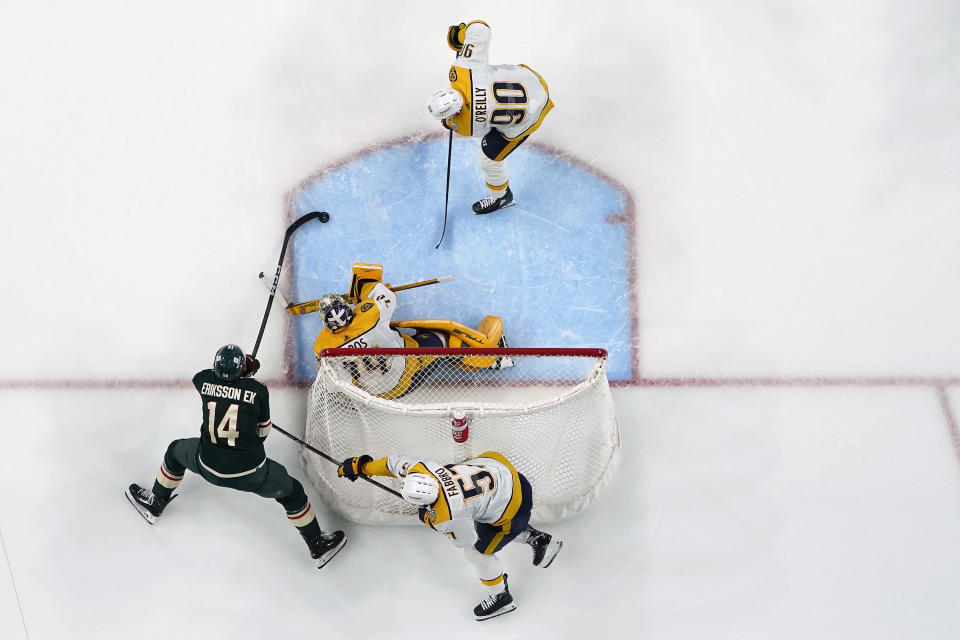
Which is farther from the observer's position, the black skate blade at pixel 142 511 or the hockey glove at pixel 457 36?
the black skate blade at pixel 142 511

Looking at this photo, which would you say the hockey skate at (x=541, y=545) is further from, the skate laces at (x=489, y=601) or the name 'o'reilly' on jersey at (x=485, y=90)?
the name 'o'reilly' on jersey at (x=485, y=90)

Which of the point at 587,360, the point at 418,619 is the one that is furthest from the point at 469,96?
the point at 418,619

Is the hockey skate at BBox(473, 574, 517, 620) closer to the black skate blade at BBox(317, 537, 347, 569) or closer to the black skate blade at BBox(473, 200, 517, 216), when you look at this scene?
the black skate blade at BBox(317, 537, 347, 569)

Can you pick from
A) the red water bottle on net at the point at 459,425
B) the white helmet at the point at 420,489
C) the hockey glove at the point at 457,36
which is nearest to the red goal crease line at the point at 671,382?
the red water bottle on net at the point at 459,425

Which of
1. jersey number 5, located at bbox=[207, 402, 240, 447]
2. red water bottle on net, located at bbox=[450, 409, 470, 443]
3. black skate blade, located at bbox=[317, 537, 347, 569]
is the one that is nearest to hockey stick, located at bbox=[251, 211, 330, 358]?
jersey number 5, located at bbox=[207, 402, 240, 447]

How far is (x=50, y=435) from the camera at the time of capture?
13.4 ft

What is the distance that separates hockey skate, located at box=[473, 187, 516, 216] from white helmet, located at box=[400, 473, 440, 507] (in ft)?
5.03

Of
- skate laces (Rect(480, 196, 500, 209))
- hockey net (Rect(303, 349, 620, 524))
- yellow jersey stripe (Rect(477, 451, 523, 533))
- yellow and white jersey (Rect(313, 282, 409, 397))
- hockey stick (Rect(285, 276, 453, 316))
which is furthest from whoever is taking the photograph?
skate laces (Rect(480, 196, 500, 209))

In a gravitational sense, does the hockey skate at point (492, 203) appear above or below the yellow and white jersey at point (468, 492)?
above

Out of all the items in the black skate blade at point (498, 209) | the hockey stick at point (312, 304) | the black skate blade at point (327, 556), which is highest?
the black skate blade at point (498, 209)

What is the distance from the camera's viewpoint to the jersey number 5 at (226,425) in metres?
3.42

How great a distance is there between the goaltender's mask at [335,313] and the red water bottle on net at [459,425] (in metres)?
0.59

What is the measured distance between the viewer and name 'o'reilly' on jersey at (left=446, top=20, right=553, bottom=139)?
367 centimetres

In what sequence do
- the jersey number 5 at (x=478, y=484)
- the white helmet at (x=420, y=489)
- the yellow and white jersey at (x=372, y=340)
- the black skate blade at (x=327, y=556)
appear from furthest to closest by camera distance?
the black skate blade at (x=327, y=556), the yellow and white jersey at (x=372, y=340), the jersey number 5 at (x=478, y=484), the white helmet at (x=420, y=489)
